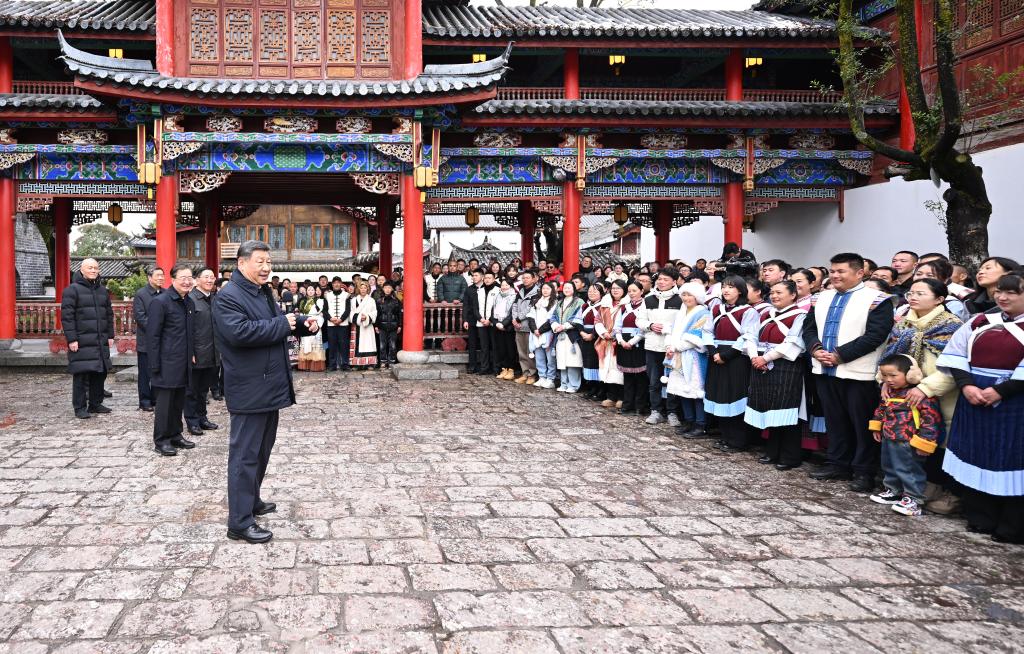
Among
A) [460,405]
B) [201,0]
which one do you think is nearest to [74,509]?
[460,405]

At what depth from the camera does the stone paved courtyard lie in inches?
130

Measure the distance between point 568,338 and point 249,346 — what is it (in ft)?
22.7

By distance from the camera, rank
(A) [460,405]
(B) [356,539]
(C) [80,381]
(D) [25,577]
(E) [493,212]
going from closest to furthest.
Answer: (D) [25,577] → (B) [356,539] → (C) [80,381] → (A) [460,405] → (E) [493,212]

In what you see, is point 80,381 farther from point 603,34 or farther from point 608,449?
point 603,34

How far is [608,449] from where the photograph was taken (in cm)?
723

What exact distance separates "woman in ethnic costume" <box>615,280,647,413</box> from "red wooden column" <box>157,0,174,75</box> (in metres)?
8.55

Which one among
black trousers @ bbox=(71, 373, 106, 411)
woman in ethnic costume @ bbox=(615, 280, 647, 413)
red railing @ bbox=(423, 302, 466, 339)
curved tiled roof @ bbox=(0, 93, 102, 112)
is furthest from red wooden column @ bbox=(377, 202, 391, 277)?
woman in ethnic costume @ bbox=(615, 280, 647, 413)

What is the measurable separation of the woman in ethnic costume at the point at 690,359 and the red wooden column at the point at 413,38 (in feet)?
22.6

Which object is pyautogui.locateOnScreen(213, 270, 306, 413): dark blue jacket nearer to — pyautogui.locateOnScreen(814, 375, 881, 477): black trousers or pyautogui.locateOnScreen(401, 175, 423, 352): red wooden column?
pyautogui.locateOnScreen(814, 375, 881, 477): black trousers

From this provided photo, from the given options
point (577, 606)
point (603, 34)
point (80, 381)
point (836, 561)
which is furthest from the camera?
point (603, 34)

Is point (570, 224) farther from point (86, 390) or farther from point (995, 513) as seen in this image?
point (995, 513)

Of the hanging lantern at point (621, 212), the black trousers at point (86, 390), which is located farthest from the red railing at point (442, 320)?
the black trousers at point (86, 390)

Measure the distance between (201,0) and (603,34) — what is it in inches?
275

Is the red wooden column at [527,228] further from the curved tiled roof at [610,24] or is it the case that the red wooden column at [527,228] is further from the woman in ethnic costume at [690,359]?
the woman in ethnic costume at [690,359]
